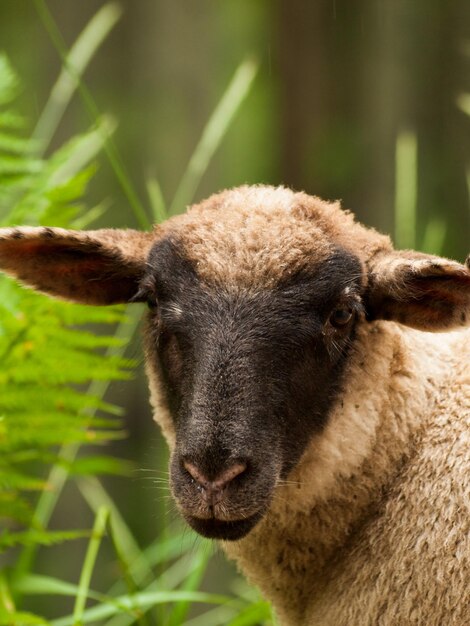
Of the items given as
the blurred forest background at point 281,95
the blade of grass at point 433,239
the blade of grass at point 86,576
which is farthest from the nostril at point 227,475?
the blurred forest background at point 281,95

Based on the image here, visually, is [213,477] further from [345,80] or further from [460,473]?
[345,80]

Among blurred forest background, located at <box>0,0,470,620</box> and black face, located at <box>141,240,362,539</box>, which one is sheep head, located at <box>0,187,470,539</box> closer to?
black face, located at <box>141,240,362,539</box>

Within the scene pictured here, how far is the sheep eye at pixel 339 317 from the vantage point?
134 inches

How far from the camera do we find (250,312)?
10.7 feet

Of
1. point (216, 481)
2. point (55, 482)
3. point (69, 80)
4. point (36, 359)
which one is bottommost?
point (216, 481)

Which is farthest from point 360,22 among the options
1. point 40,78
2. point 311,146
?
point 40,78

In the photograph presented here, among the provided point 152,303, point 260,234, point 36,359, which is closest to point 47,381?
point 36,359

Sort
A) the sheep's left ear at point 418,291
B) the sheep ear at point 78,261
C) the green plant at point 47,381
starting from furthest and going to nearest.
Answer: the green plant at point 47,381 → the sheep ear at point 78,261 → the sheep's left ear at point 418,291

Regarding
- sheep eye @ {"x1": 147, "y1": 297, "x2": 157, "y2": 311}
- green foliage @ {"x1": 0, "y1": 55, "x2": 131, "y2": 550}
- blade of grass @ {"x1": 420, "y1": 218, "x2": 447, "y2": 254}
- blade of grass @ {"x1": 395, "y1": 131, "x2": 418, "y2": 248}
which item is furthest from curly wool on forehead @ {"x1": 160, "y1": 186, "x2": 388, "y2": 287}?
blade of grass @ {"x1": 420, "y1": 218, "x2": 447, "y2": 254}

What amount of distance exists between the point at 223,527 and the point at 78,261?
4.03 feet

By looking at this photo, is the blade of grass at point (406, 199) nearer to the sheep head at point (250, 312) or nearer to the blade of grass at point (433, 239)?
the blade of grass at point (433, 239)

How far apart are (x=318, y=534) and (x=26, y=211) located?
2.08m

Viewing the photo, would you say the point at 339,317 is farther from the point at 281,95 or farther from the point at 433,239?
the point at 281,95

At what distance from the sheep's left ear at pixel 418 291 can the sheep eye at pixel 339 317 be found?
0.15m
